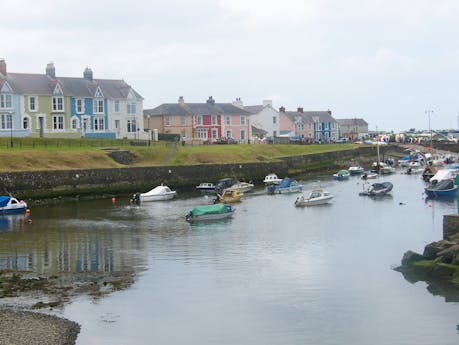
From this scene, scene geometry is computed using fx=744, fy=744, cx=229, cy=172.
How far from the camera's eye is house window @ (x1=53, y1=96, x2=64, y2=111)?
289 ft

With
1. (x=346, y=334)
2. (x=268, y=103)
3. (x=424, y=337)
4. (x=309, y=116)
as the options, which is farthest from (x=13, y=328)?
(x=309, y=116)

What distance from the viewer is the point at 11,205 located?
5766cm

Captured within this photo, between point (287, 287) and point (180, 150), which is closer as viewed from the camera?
point (287, 287)

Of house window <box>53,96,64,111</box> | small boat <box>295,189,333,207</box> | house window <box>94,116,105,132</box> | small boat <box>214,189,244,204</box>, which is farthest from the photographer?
house window <box>94,116,105,132</box>

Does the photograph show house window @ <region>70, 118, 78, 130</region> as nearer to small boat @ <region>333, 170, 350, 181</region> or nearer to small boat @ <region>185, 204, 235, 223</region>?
small boat @ <region>333, 170, 350, 181</region>

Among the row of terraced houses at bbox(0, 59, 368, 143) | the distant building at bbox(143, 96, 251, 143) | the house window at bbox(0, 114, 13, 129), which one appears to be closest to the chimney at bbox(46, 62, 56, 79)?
the row of terraced houses at bbox(0, 59, 368, 143)

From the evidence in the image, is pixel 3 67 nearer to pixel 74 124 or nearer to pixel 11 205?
pixel 74 124

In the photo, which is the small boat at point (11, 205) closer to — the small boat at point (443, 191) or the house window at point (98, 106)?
the small boat at point (443, 191)

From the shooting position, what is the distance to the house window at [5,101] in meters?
83.2

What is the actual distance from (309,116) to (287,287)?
120 meters

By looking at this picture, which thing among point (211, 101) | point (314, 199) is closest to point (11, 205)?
point (314, 199)

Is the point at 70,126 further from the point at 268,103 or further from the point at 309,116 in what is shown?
the point at 309,116

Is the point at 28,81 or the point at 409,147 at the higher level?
the point at 28,81

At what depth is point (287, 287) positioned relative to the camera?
3219 centimetres
